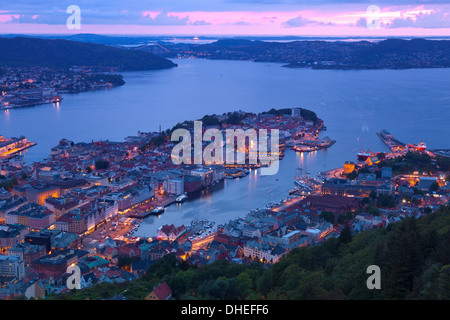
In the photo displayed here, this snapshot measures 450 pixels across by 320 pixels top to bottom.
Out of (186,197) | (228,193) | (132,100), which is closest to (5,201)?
(186,197)

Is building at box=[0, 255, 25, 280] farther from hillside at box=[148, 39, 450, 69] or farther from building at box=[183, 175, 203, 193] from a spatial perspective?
hillside at box=[148, 39, 450, 69]

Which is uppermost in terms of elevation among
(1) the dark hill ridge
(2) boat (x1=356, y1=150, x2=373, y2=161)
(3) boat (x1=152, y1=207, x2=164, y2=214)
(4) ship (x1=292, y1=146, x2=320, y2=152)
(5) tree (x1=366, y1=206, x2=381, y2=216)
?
(1) the dark hill ridge

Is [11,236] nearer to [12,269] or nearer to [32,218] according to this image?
[32,218]

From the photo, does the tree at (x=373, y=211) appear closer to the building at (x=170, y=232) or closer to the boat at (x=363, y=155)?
the building at (x=170, y=232)

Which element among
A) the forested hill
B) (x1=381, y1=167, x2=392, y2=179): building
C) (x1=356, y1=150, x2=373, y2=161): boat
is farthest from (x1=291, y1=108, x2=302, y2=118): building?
the forested hill

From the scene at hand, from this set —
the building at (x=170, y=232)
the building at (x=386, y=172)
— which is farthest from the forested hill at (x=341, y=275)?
the building at (x=386, y=172)

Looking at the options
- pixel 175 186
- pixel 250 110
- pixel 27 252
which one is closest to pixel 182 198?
pixel 175 186
